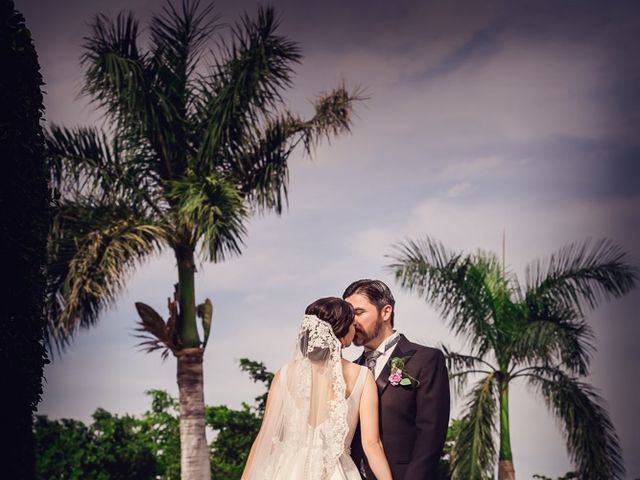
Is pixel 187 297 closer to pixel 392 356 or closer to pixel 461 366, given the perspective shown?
pixel 461 366

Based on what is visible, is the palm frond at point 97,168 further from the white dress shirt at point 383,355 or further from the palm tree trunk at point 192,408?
the white dress shirt at point 383,355

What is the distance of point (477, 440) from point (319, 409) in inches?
325

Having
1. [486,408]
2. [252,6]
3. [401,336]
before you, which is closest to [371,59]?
[252,6]

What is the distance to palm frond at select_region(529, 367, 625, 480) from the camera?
12000 mm

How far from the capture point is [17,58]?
5488 mm

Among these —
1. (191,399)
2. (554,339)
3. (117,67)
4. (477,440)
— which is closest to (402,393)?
(477,440)

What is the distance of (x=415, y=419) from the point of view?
4.05 metres

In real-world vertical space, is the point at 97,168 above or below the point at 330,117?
below

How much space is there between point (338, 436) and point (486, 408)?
8578 mm

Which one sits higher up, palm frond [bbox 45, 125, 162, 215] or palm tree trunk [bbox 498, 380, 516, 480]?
palm frond [bbox 45, 125, 162, 215]

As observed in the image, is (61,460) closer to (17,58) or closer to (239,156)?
(239,156)

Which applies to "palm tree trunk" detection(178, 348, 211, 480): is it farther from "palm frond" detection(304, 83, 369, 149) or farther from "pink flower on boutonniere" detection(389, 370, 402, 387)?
"pink flower on boutonniere" detection(389, 370, 402, 387)

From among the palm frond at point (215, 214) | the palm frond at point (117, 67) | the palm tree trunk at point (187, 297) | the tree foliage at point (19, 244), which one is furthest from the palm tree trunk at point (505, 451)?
the tree foliage at point (19, 244)

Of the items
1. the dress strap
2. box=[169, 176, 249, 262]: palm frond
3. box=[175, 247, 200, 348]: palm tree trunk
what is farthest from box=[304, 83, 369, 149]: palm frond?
the dress strap
